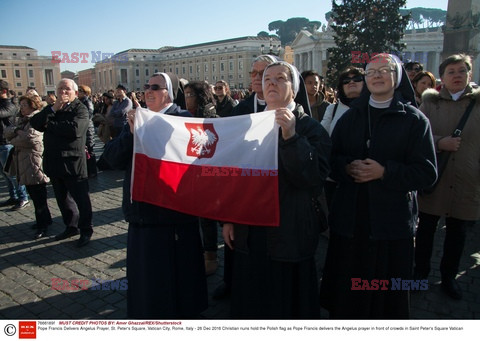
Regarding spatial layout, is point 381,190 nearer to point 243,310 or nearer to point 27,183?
point 243,310

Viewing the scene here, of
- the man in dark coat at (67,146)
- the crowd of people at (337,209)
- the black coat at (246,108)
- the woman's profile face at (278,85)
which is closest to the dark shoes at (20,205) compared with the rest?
the man in dark coat at (67,146)

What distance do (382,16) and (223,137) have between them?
40709 millimetres

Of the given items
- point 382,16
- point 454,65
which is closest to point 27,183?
point 454,65

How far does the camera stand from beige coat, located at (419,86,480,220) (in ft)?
11.8

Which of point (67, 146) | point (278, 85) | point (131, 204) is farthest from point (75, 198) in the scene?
point (278, 85)

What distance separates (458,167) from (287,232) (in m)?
2.17

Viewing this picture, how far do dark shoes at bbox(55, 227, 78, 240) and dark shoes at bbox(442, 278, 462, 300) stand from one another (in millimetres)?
4997

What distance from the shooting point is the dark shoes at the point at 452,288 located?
12.3 ft

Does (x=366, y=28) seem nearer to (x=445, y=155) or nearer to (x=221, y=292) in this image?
(x=445, y=155)

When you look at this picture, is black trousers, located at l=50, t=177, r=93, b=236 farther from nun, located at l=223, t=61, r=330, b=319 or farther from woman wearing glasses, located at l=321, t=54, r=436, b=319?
woman wearing glasses, located at l=321, t=54, r=436, b=319

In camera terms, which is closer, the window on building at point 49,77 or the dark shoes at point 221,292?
the dark shoes at point 221,292

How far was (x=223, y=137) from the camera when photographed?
2824 mm

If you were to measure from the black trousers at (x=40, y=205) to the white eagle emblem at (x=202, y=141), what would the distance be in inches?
158

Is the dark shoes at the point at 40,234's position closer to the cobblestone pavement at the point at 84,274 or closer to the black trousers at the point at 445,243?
the cobblestone pavement at the point at 84,274
